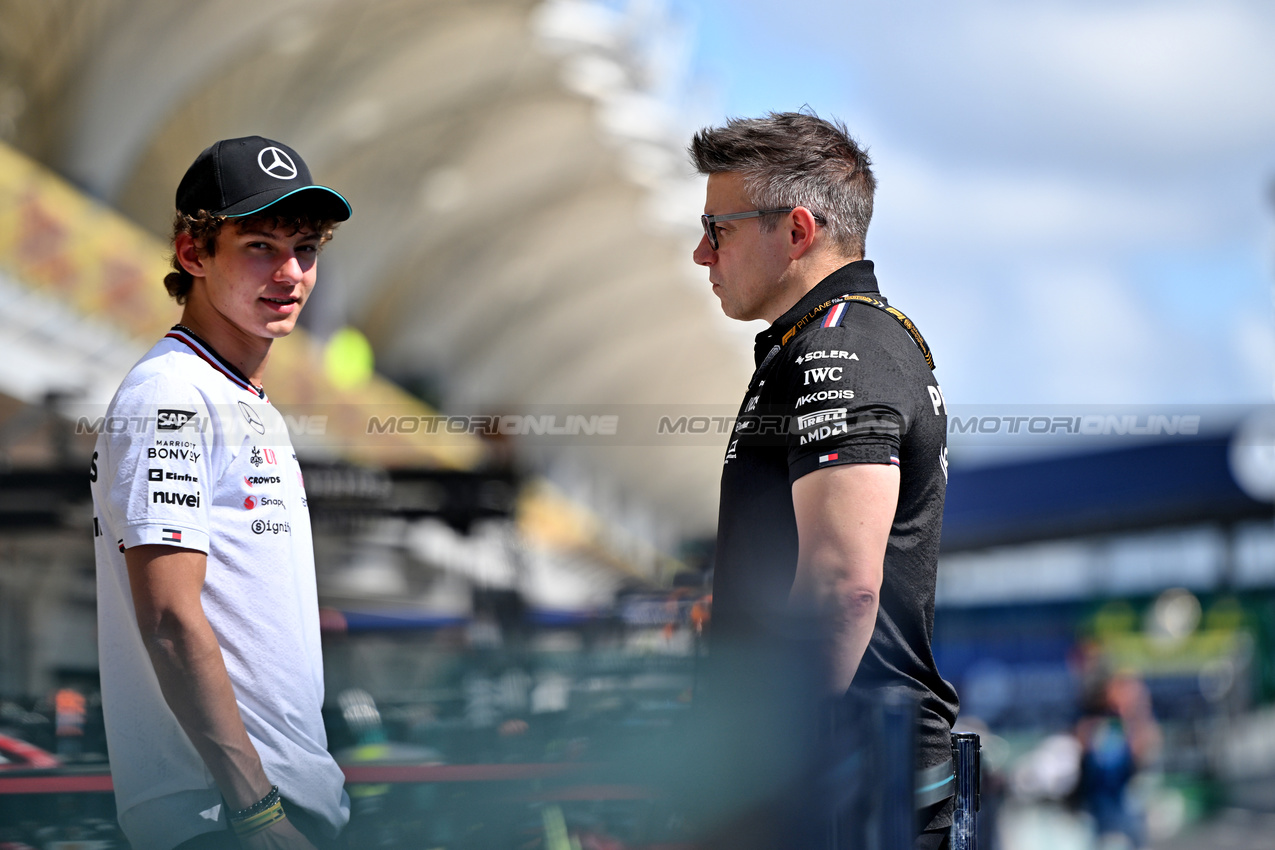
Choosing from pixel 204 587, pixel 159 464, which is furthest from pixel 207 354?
pixel 204 587

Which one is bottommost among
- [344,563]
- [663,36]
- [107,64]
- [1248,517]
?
[344,563]

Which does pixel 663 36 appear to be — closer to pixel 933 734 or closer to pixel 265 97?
pixel 265 97

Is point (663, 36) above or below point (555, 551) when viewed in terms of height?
above

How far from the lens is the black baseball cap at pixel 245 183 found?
7.11 feet

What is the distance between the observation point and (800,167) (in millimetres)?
2365

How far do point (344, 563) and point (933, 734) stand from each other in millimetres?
13839

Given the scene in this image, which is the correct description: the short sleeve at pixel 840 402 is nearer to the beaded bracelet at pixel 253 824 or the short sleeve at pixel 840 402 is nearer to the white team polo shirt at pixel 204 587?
the white team polo shirt at pixel 204 587

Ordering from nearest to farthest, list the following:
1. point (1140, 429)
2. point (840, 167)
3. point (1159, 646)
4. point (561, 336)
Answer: point (840, 167) < point (1140, 429) < point (1159, 646) < point (561, 336)

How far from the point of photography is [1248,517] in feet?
64.6

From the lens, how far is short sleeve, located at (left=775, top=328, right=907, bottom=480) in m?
2.08

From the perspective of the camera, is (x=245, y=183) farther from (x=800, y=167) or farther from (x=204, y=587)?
(x=800, y=167)

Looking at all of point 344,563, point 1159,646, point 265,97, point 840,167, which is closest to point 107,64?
point 265,97

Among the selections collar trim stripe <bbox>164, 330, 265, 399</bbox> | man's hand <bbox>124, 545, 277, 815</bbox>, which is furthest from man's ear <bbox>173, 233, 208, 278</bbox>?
man's hand <bbox>124, 545, 277, 815</bbox>

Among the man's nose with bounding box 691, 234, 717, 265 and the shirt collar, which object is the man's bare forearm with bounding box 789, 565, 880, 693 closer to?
the shirt collar
